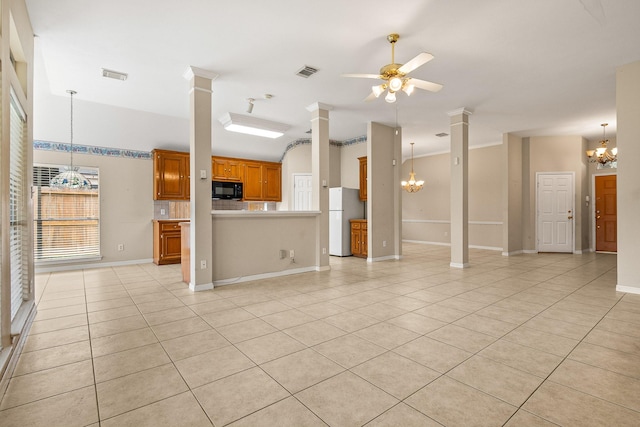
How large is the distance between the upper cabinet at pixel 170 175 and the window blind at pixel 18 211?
362 centimetres

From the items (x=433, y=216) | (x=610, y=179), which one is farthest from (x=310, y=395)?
(x=610, y=179)

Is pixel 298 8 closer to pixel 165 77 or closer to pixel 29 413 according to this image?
pixel 165 77

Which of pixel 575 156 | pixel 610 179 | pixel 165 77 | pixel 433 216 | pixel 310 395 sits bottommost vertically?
pixel 310 395

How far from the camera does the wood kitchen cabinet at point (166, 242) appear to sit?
20.9 ft

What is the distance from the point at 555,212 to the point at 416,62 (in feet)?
23.6

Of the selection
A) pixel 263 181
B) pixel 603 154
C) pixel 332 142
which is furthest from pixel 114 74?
pixel 603 154

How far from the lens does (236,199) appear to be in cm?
774

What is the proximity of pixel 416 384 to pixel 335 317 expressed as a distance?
129 centimetres

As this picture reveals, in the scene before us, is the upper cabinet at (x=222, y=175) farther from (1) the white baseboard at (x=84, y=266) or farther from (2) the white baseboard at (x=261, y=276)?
(2) the white baseboard at (x=261, y=276)

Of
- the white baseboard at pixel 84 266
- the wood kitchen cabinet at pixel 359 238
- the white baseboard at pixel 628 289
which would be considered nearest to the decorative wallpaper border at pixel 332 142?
the wood kitchen cabinet at pixel 359 238

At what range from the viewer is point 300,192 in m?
8.29

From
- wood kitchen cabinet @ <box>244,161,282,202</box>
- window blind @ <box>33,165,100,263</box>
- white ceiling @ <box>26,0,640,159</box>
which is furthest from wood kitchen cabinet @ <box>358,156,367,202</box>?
window blind @ <box>33,165,100,263</box>

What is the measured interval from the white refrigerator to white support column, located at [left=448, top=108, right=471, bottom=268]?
7.50ft

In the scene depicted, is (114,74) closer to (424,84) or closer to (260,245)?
(260,245)
